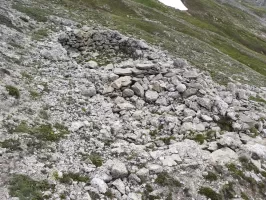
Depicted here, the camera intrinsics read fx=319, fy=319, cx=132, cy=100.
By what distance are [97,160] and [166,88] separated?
1008 centimetres

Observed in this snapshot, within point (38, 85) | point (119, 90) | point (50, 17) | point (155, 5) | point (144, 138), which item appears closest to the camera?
point (144, 138)

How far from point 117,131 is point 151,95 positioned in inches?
209

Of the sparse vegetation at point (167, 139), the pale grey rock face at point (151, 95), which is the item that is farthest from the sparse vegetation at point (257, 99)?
the sparse vegetation at point (167, 139)

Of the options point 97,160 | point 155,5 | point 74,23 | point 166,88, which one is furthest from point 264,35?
point 97,160

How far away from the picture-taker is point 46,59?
28.7 m

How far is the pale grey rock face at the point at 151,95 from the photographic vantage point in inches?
966

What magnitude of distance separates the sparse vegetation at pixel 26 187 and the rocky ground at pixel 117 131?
0.15 ft

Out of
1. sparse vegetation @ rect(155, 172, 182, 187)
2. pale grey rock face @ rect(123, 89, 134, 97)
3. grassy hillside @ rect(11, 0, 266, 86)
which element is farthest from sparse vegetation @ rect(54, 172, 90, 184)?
grassy hillside @ rect(11, 0, 266, 86)

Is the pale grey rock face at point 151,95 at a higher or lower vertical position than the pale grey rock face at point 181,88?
lower

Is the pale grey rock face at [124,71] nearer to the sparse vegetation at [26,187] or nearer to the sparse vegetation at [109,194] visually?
the sparse vegetation at [109,194]

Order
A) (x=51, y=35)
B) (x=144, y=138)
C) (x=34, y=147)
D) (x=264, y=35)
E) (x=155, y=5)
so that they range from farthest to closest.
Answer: (x=264, y=35) < (x=155, y=5) < (x=51, y=35) < (x=144, y=138) < (x=34, y=147)

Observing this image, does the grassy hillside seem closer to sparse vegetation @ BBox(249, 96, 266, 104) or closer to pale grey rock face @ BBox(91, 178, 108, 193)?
sparse vegetation @ BBox(249, 96, 266, 104)

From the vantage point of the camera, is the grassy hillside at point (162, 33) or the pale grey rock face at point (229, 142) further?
the grassy hillside at point (162, 33)

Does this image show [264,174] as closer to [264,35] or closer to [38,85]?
[38,85]
